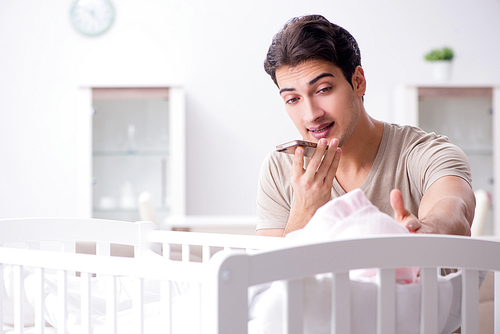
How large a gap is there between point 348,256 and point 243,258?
13 cm

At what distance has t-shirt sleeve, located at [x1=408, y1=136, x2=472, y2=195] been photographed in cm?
98

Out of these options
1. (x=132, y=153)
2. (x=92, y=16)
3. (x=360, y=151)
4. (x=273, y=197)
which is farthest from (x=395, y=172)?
(x=92, y=16)

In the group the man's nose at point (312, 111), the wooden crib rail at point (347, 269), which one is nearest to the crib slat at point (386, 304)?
the wooden crib rail at point (347, 269)

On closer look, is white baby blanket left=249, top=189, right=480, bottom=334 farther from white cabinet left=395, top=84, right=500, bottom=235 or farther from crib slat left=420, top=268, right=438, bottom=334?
white cabinet left=395, top=84, right=500, bottom=235

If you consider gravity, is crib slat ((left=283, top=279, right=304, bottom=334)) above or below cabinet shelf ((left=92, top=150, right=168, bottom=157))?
below

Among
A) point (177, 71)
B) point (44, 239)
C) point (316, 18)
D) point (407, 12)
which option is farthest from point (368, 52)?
Answer: point (44, 239)

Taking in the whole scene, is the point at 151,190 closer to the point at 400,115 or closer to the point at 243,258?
the point at 400,115

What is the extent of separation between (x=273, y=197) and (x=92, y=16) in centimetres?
235

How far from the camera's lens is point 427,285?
611 mm

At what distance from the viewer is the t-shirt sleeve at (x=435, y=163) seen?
0.98m

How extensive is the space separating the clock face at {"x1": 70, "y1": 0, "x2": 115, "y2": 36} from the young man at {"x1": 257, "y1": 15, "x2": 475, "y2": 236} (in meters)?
2.23

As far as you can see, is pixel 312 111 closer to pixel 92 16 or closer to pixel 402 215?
pixel 402 215

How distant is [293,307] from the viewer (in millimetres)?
559

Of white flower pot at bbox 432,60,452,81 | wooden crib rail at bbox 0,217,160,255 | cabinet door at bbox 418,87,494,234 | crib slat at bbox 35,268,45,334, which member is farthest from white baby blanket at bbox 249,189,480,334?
white flower pot at bbox 432,60,452,81
